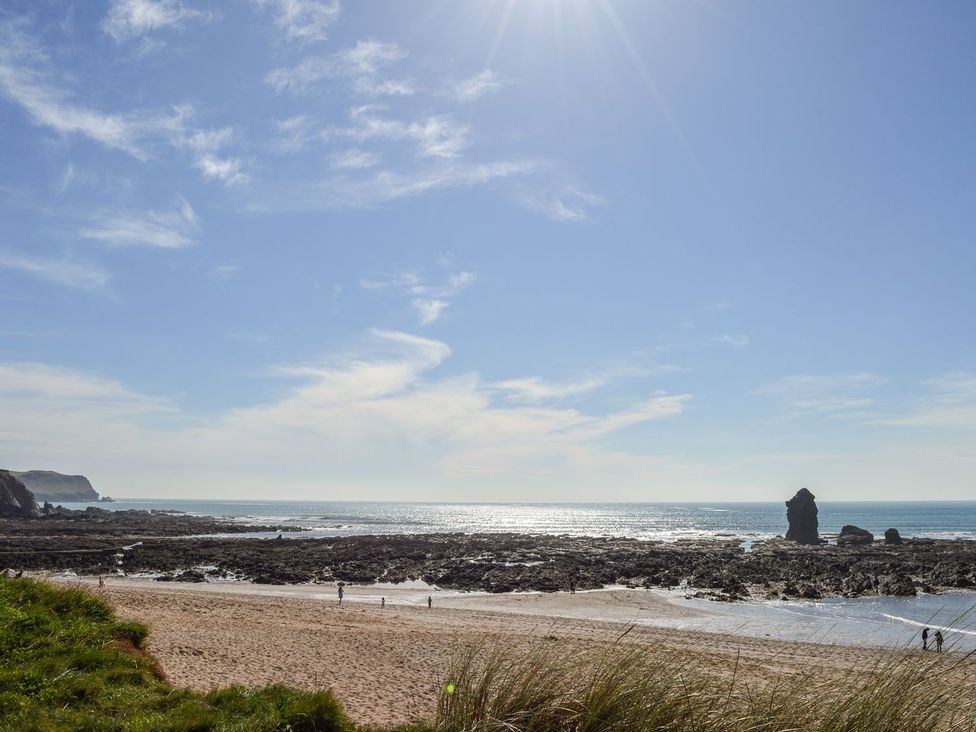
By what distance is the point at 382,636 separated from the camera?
22.6 m

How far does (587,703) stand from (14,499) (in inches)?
5316

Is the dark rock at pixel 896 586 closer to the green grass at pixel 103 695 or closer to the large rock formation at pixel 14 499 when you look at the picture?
the green grass at pixel 103 695

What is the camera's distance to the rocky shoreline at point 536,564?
137 ft

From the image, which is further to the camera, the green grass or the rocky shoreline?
the rocky shoreline

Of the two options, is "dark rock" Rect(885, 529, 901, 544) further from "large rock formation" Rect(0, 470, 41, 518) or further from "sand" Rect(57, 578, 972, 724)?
"large rock formation" Rect(0, 470, 41, 518)

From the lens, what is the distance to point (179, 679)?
13.1 m

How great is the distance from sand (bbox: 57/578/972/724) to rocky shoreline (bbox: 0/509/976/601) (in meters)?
4.71

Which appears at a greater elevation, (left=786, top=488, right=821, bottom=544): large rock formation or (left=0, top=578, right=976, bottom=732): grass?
(left=0, top=578, right=976, bottom=732): grass

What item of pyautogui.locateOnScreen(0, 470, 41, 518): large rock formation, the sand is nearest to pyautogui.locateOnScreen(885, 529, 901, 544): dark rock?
the sand

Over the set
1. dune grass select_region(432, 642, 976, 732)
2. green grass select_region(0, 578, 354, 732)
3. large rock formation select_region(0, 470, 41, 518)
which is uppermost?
dune grass select_region(432, 642, 976, 732)

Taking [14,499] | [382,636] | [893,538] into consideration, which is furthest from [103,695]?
[14,499]

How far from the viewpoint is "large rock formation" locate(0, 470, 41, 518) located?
10694cm

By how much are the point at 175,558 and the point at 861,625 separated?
160 feet

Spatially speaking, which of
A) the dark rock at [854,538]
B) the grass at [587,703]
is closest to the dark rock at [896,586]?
the dark rock at [854,538]
